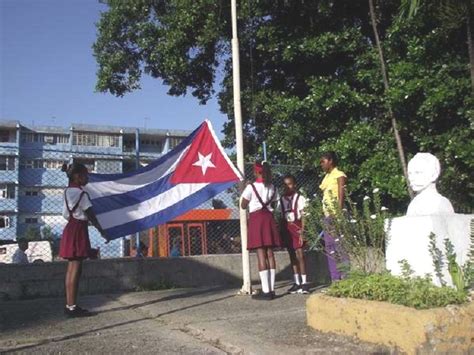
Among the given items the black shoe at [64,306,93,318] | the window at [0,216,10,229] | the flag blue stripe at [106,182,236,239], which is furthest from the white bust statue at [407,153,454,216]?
the window at [0,216,10,229]

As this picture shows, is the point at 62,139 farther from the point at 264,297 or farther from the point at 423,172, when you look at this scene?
the point at 423,172

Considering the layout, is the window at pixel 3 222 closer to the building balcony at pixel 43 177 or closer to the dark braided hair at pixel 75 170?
the building balcony at pixel 43 177

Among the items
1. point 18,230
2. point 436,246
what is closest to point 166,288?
point 18,230

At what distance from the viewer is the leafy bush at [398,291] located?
409cm

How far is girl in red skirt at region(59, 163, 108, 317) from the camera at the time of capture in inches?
234

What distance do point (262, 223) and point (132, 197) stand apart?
1.89 m

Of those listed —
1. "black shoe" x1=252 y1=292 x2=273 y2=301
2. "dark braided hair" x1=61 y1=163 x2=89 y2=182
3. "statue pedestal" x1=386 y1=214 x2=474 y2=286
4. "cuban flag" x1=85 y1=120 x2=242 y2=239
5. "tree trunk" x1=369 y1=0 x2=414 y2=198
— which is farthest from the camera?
"tree trunk" x1=369 y1=0 x2=414 y2=198

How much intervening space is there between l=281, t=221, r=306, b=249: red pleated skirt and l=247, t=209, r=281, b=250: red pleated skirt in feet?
2.12

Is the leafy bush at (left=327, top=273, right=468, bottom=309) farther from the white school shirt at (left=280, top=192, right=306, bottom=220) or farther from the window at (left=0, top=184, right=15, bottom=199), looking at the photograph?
the window at (left=0, top=184, right=15, bottom=199)

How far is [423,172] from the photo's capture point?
196 inches

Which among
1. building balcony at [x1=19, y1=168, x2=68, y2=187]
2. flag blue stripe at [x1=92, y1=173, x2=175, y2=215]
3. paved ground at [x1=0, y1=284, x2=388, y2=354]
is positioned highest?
building balcony at [x1=19, y1=168, x2=68, y2=187]

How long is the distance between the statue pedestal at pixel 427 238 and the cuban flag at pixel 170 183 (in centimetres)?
310

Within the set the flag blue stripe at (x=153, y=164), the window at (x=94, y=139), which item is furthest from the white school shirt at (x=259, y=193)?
the window at (x=94, y=139)

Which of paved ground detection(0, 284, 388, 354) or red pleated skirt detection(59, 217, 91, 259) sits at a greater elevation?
red pleated skirt detection(59, 217, 91, 259)
